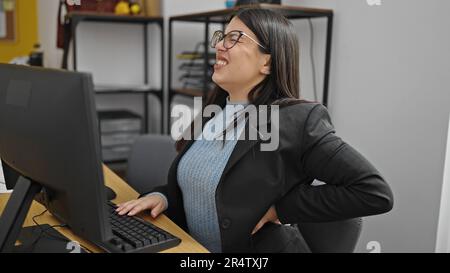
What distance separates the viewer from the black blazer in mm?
1146

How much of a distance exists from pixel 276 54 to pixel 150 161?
79 cm

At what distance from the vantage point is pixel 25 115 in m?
0.85

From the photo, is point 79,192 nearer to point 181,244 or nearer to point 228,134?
point 181,244

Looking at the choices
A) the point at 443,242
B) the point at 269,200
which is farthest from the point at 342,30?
the point at 269,200

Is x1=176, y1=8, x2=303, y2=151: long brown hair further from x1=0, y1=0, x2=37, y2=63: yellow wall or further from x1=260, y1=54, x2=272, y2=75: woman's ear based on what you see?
x1=0, y1=0, x2=37, y2=63: yellow wall

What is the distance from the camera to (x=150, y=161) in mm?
1821

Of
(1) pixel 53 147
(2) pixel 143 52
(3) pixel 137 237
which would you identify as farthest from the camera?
(2) pixel 143 52

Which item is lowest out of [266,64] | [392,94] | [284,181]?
[284,181]

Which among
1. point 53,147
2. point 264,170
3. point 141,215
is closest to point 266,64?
point 264,170

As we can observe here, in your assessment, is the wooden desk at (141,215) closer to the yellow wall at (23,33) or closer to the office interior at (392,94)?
the office interior at (392,94)

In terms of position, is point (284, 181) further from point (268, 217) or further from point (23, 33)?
point (23, 33)

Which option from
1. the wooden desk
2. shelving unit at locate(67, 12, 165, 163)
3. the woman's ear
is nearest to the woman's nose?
the woman's ear

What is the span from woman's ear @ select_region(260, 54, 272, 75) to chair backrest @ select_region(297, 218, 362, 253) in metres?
0.44

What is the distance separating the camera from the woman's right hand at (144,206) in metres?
1.20
